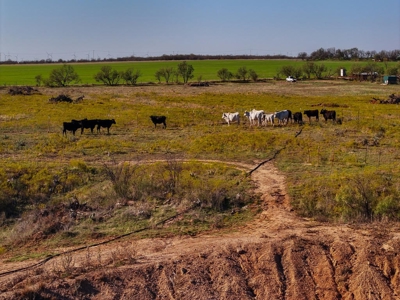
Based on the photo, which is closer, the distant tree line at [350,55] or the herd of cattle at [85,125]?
the herd of cattle at [85,125]

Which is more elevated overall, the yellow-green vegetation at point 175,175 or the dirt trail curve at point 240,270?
the yellow-green vegetation at point 175,175

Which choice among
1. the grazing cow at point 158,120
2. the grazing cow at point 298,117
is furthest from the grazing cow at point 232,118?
the grazing cow at point 158,120

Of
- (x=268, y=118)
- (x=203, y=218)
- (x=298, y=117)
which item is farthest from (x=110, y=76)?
(x=203, y=218)

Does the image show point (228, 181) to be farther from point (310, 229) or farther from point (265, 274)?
point (265, 274)

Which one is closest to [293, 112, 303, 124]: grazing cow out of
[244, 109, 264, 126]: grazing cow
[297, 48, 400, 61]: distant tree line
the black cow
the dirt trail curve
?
[244, 109, 264, 126]: grazing cow

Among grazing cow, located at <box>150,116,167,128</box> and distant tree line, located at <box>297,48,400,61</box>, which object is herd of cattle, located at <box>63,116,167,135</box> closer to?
grazing cow, located at <box>150,116,167,128</box>

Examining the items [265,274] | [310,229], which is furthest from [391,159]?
[265,274]

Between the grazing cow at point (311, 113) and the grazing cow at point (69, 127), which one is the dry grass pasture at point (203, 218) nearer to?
the grazing cow at point (69, 127)
